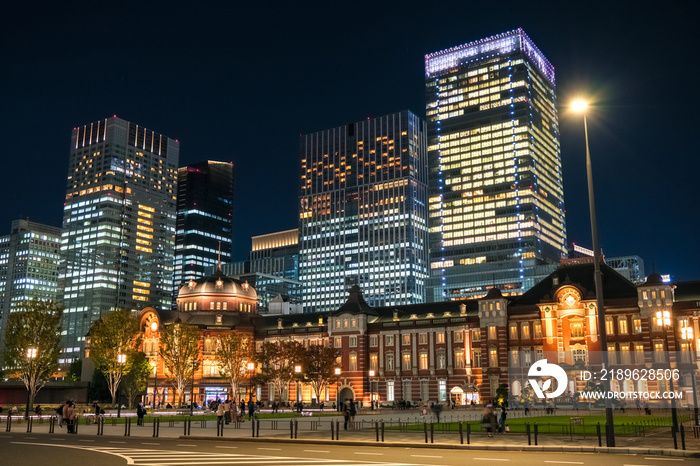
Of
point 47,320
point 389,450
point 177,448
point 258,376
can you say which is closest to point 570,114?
point 389,450

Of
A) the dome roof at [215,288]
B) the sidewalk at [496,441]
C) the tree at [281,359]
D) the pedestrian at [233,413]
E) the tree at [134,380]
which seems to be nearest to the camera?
the sidewalk at [496,441]

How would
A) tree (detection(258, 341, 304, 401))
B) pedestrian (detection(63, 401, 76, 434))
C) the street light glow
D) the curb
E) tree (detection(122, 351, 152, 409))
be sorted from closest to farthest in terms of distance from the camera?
the curb → the street light glow → pedestrian (detection(63, 401, 76, 434)) → tree (detection(258, 341, 304, 401)) → tree (detection(122, 351, 152, 409))

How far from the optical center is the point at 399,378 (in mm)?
111938

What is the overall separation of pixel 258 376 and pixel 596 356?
149 feet

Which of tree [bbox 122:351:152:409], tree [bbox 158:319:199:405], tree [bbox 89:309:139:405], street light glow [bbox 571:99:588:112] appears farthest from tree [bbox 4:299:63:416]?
street light glow [bbox 571:99:588:112]

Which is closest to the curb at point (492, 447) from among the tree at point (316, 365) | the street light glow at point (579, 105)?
the street light glow at point (579, 105)

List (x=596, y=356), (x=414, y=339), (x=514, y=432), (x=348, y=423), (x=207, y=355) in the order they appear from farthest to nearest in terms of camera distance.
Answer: (x=207, y=355), (x=414, y=339), (x=596, y=356), (x=348, y=423), (x=514, y=432)

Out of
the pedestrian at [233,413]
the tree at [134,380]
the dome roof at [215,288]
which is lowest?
the pedestrian at [233,413]

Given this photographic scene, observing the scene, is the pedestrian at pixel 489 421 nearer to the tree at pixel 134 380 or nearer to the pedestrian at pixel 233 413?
the pedestrian at pixel 233 413

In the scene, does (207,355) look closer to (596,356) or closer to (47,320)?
(47,320)

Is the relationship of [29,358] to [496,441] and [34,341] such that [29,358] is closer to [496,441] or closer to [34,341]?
[34,341]

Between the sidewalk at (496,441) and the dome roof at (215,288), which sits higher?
the dome roof at (215,288)

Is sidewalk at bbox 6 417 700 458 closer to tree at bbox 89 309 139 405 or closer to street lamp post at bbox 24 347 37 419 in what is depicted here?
street lamp post at bbox 24 347 37 419

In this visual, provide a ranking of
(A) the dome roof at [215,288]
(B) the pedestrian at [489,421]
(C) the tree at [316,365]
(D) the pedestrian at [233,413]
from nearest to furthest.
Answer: (B) the pedestrian at [489,421]
(D) the pedestrian at [233,413]
(C) the tree at [316,365]
(A) the dome roof at [215,288]
